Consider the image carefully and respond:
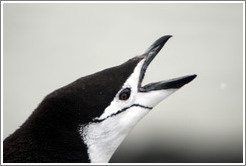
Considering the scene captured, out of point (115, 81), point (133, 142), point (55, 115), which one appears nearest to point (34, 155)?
point (55, 115)

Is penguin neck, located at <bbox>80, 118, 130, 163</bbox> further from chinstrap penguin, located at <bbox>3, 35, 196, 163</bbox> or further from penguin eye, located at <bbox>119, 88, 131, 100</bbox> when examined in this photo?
penguin eye, located at <bbox>119, 88, 131, 100</bbox>

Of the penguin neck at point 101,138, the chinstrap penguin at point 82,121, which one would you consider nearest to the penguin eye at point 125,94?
the chinstrap penguin at point 82,121

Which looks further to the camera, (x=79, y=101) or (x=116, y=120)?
(x=116, y=120)

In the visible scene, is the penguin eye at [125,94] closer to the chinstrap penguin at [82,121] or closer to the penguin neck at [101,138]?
the chinstrap penguin at [82,121]

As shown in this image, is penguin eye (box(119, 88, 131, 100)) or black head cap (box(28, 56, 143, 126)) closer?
black head cap (box(28, 56, 143, 126))

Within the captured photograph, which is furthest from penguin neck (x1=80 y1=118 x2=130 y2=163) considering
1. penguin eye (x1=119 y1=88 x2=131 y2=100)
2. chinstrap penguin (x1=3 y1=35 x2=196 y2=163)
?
penguin eye (x1=119 y1=88 x2=131 y2=100)

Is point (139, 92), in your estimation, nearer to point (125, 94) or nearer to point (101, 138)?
point (125, 94)

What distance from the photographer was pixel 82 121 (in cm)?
165

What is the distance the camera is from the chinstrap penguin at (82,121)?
1587mm

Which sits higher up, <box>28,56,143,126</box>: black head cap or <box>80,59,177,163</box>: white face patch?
<box>28,56,143,126</box>: black head cap

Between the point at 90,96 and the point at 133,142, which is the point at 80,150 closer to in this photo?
the point at 90,96

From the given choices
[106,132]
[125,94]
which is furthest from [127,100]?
[106,132]

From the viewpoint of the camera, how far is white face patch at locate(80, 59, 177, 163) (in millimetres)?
1695

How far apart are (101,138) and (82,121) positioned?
129 millimetres
